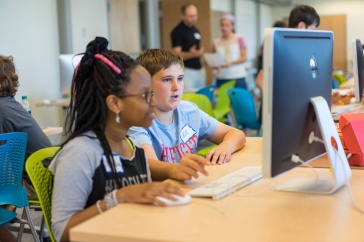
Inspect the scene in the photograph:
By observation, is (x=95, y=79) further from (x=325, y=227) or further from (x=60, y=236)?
(x=325, y=227)

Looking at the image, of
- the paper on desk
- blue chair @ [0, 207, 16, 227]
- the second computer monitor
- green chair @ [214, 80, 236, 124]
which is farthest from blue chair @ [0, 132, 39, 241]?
the paper on desk

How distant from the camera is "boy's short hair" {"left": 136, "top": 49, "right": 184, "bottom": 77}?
89.2 inches

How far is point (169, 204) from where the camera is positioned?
4.67 ft

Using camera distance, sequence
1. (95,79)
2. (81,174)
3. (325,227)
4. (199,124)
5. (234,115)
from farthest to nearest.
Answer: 1. (234,115)
2. (199,124)
3. (95,79)
4. (81,174)
5. (325,227)

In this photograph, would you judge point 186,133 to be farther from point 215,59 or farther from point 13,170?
point 215,59

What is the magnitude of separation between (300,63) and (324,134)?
8.1 inches

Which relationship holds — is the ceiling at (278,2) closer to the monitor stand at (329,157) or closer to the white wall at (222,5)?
the white wall at (222,5)

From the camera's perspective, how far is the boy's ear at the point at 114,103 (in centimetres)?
165

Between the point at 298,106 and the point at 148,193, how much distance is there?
46cm

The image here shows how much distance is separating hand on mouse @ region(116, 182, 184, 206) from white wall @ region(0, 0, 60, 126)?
409 cm

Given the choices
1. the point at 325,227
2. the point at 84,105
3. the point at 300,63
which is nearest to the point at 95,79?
the point at 84,105

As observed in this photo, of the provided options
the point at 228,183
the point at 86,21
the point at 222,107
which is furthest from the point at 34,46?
the point at 228,183

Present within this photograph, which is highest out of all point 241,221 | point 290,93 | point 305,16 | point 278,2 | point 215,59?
point 278,2

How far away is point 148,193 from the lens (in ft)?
4.69
